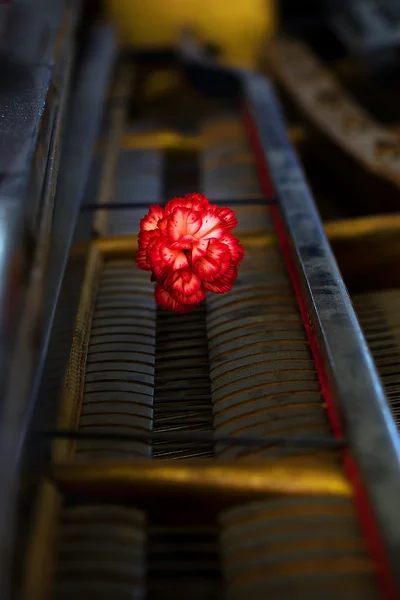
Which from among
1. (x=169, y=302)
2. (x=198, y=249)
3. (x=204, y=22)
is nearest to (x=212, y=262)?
(x=198, y=249)

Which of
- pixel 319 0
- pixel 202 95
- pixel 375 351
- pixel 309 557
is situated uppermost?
pixel 319 0

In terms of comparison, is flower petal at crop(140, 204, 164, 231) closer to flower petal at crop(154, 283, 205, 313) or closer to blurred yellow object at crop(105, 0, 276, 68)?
flower petal at crop(154, 283, 205, 313)

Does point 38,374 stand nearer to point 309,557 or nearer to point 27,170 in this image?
point 27,170

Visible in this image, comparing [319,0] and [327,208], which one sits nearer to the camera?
[327,208]

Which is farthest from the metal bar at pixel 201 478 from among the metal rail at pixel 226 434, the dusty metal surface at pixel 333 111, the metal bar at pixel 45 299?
the dusty metal surface at pixel 333 111

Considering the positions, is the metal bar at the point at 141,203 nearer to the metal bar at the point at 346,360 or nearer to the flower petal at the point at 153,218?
the metal bar at the point at 346,360

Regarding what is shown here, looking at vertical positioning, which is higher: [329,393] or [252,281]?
[252,281]

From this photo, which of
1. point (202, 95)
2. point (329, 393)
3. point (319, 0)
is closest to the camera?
point (329, 393)

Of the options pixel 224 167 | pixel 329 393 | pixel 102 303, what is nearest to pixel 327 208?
pixel 224 167
